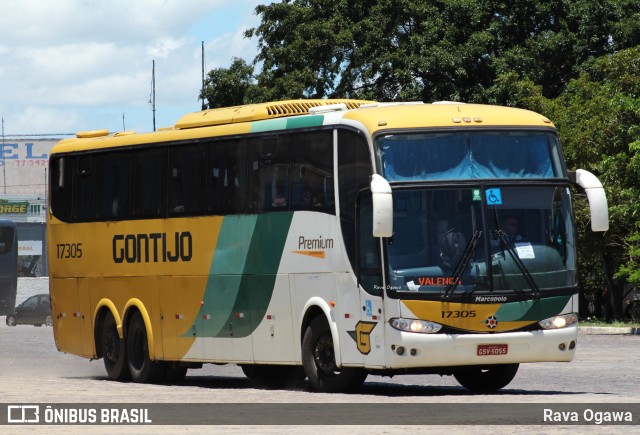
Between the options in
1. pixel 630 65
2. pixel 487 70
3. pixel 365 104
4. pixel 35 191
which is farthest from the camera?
pixel 35 191

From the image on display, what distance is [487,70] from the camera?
5056 cm

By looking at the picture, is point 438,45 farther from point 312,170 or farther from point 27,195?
point 27,195

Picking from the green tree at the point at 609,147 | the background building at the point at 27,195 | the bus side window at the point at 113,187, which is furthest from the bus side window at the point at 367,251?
the background building at the point at 27,195

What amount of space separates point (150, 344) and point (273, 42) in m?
33.0

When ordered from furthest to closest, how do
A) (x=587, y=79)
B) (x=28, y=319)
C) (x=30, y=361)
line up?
(x=28, y=319), (x=587, y=79), (x=30, y=361)

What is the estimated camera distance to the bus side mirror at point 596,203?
55.8 feet

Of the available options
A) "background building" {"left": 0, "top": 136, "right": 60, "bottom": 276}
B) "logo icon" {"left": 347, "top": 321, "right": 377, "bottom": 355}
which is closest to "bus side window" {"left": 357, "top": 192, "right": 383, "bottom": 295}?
"logo icon" {"left": 347, "top": 321, "right": 377, "bottom": 355}

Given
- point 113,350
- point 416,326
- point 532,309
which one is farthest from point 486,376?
point 113,350

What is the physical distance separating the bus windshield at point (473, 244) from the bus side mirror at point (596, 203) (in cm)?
52

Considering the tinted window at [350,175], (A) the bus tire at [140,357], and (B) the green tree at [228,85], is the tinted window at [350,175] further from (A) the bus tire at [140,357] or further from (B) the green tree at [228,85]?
(B) the green tree at [228,85]

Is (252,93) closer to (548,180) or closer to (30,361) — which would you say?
(30,361)

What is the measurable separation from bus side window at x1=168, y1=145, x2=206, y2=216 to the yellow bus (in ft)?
0.09

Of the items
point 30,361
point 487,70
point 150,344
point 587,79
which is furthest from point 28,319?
point 150,344

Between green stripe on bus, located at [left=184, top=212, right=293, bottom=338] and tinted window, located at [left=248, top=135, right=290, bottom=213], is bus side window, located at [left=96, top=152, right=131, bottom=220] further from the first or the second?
tinted window, located at [left=248, top=135, right=290, bottom=213]
